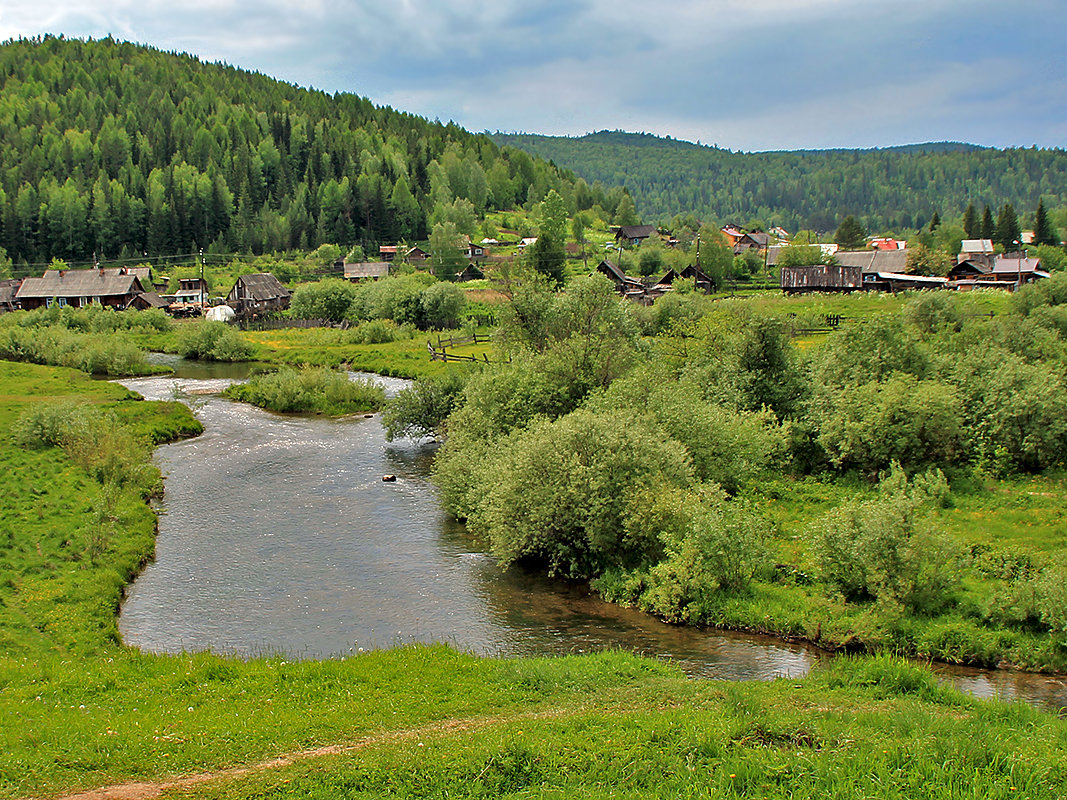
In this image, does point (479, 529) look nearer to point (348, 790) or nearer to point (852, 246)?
point (348, 790)

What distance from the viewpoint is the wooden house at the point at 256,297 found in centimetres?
10362

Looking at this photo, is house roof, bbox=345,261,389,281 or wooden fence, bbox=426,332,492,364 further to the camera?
house roof, bbox=345,261,389,281

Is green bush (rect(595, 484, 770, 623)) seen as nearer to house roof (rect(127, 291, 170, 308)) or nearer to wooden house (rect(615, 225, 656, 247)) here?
house roof (rect(127, 291, 170, 308))

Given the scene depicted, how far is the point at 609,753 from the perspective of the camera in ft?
41.8

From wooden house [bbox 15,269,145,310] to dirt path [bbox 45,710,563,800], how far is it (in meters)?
101

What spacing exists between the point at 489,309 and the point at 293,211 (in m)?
78.1

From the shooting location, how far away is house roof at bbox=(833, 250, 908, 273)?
100562 millimetres

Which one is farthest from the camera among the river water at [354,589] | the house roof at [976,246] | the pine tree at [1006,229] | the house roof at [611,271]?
the pine tree at [1006,229]

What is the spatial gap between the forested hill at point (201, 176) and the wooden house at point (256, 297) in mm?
37982

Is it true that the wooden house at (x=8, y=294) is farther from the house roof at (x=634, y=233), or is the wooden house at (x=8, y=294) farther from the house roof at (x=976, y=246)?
the house roof at (x=976, y=246)

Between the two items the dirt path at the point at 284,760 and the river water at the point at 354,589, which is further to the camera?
the river water at the point at 354,589

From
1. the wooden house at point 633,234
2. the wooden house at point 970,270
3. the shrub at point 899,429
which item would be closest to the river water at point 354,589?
the shrub at point 899,429

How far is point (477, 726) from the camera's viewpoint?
47.9ft

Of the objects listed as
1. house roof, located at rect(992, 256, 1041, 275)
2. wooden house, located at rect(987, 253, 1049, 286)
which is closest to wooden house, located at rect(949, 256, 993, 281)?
wooden house, located at rect(987, 253, 1049, 286)
